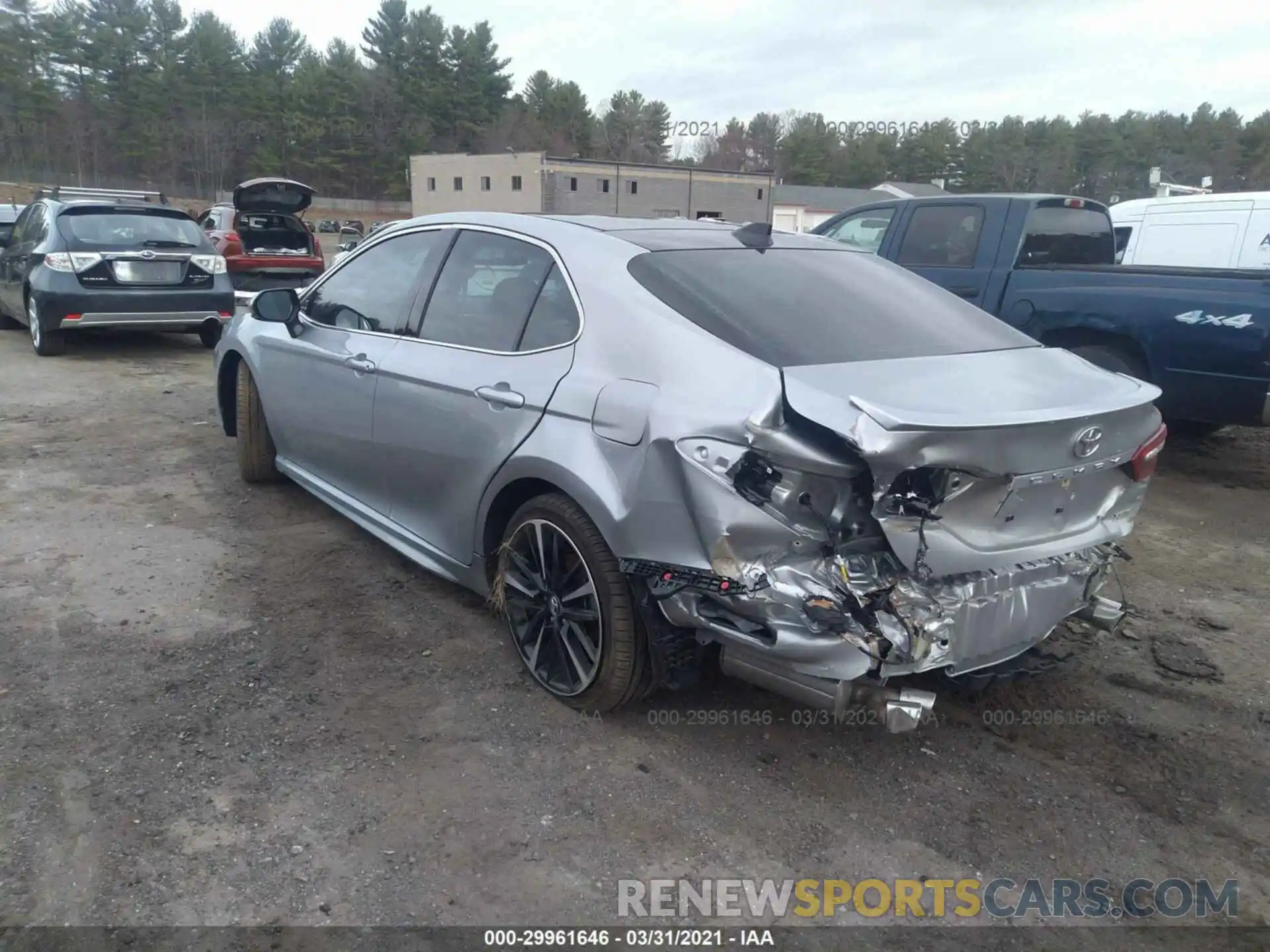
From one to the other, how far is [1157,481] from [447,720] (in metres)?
5.40

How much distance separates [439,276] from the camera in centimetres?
390

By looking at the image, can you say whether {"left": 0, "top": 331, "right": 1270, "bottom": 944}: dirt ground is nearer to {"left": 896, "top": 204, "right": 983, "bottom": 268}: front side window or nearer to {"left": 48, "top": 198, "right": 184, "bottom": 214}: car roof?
{"left": 896, "top": 204, "right": 983, "bottom": 268}: front side window

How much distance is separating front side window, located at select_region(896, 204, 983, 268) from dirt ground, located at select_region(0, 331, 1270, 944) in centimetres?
343

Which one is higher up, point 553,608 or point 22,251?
point 22,251

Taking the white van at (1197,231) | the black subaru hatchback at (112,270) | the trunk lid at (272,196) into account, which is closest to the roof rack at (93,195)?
the black subaru hatchback at (112,270)

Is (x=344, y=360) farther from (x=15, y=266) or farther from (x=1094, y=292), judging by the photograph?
(x=15, y=266)

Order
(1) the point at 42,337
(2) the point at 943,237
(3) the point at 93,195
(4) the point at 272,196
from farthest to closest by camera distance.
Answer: (4) the point at 272,196 < (3) the point at 93,195 < (1) the point at 42,337 < (2) the point at 943,237

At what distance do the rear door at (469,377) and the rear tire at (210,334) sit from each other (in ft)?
21.6

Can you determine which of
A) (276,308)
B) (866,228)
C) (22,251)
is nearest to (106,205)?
(22,251)

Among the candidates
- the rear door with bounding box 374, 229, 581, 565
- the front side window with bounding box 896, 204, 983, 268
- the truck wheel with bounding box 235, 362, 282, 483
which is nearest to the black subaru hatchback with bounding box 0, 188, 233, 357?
the truck wheel with bounding box 235, 362, 282, 483

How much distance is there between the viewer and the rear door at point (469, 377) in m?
3.25

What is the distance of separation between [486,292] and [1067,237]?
5347 millimetres

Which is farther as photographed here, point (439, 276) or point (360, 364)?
point (360, 364)

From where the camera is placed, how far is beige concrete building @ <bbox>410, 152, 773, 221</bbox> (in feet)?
191
